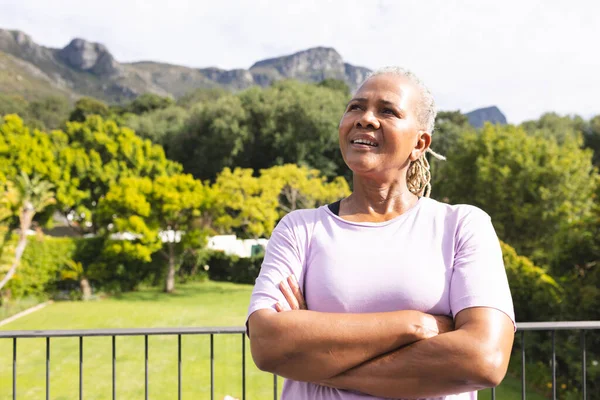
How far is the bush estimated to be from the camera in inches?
871

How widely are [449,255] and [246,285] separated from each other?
68.1ft

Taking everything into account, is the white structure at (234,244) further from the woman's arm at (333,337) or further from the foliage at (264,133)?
the woman's arm at (333,337)

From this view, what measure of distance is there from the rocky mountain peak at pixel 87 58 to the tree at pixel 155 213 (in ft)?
439

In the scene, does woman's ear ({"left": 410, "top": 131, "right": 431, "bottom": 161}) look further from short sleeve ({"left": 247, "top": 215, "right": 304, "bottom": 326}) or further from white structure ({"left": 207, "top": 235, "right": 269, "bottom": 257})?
white structure ({"left": 207, "top": 235, "right": 269, "bottom": 257})

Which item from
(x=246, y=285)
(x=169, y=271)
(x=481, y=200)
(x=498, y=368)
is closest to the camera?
(x=498, y=368)

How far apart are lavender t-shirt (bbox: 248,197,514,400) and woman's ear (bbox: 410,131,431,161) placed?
14 centimetres

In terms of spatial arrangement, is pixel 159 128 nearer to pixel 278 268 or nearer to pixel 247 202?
pixel 247 202

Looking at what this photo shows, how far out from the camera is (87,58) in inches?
5659

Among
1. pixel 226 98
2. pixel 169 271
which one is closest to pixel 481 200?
pixel 169 271

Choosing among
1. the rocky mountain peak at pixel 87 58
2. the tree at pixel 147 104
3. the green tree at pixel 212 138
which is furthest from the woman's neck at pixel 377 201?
the rocky mountain peak at pixel 87 58

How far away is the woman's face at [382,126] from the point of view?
4.43 ft

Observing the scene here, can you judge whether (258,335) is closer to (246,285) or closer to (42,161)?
(246,285)

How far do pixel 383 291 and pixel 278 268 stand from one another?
26cm

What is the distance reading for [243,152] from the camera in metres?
28.4
